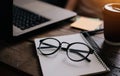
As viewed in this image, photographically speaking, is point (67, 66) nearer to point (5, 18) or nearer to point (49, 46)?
point (49, 46)

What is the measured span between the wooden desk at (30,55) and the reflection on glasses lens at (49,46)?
3 centimetres

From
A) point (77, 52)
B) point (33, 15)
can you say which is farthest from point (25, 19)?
point (77, 52)

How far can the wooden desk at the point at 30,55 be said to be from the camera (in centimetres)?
62

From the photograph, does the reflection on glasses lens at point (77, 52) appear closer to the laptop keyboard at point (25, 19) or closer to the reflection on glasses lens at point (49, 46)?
the reflection on glasses lens at point (49, 46)

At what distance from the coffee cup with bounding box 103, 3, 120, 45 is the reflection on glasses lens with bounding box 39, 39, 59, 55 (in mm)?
185

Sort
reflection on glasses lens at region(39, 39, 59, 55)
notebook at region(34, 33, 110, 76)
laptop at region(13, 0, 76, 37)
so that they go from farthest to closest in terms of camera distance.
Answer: laptop at region(13, 0, 76, 37) → reflection on glasses lens at region(39, 39, 59, 55) → notebook at region(34, 33, 110, 76)

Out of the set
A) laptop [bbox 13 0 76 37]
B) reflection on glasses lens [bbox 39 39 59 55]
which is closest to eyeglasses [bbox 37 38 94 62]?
reflection on glasses lens [bbox 39 39 59 55]

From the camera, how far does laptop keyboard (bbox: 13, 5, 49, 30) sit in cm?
83

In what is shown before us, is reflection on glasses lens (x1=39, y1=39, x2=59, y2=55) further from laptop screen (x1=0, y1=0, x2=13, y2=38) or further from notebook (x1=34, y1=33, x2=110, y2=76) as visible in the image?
laptop screen (x1=0, y1=0, x2=13, y2=38)

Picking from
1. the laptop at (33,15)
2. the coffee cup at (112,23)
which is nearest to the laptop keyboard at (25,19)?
the laptop at (33,15)

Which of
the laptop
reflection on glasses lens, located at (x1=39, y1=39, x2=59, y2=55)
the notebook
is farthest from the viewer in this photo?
the laptop

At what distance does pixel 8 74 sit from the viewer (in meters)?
0.66

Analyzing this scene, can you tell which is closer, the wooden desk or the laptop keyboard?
the wooden desk

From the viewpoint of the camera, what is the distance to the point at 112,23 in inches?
28.3
